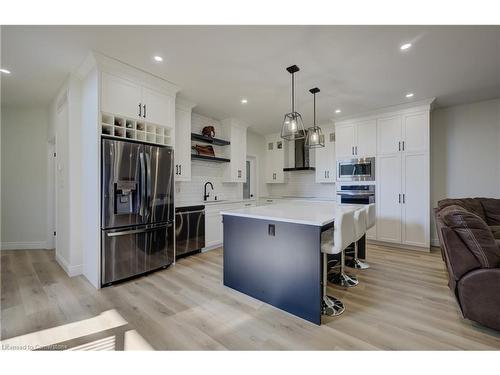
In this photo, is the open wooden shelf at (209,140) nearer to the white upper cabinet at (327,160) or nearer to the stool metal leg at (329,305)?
the white upper cabinet at (327,160)

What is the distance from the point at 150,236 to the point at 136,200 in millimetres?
537

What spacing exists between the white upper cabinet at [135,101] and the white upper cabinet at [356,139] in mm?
3532

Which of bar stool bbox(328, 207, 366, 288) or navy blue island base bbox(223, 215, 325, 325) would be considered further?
bar stool bbox(328, 207, 366, 288)

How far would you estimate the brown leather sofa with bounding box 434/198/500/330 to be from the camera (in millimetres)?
1782

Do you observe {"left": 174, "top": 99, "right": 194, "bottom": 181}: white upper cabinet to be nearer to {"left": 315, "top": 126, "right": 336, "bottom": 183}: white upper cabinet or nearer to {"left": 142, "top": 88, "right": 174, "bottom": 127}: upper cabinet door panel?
{"left": 142, "top": 88, "right": 174, "bottom": 127}: upper cabinet door panel

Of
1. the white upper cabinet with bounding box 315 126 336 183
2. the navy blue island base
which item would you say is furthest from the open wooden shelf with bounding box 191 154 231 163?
the white upper cabinet with bounding box 315 126 336 183

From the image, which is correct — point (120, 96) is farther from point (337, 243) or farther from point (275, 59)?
point (337, 243)

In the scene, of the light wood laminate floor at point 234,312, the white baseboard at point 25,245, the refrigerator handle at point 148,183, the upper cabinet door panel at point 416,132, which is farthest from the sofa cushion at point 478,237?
the white baseboard at point 25,245

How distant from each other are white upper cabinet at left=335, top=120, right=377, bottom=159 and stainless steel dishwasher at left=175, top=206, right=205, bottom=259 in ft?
10.7

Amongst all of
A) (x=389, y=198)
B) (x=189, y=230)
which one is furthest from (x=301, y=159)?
(x=189, y=230)

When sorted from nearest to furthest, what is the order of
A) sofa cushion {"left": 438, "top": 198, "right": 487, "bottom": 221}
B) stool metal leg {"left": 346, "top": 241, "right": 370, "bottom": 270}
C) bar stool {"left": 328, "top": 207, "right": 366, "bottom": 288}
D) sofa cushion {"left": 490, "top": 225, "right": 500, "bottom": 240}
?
1. bar stool {"left": 328, "top": 207, "right": 366, "bottom": 288}
2. sofa cushion {"left": 490, "top": 225, "right": 500, "bottom": 240}
3. stool metal leg {"left": 346, "top": 241, "right": 370, "bottom": 270}
4. sofa cushion {"left": 438, "top": 198, "right": 487, "bottom": 221}

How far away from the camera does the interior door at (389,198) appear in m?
4.26

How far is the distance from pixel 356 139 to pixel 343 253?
2.93 metres
